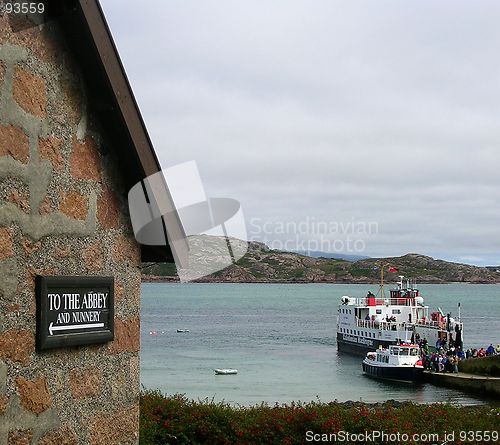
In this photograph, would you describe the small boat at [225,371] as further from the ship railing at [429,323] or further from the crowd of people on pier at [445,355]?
the ship railing at [429,323]

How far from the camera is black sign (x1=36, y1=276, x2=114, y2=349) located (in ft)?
16.1

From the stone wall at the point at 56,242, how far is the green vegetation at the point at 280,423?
646cm

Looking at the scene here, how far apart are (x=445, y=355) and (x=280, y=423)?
44491 millimetres

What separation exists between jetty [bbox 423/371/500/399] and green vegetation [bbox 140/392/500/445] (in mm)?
30183

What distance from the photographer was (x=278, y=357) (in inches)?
2726

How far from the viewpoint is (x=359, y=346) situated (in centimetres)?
6994

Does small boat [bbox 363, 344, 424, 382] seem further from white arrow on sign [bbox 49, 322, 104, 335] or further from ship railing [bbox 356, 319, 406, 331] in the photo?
white arrow on sign [bbox 49, 322, 104, 335]

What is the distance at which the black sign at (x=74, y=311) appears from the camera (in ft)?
16.1

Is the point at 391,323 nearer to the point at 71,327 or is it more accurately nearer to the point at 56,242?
the point at 71,327

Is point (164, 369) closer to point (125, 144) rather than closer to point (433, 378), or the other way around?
point (433, 378)

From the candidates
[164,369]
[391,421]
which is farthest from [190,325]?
[391,421]

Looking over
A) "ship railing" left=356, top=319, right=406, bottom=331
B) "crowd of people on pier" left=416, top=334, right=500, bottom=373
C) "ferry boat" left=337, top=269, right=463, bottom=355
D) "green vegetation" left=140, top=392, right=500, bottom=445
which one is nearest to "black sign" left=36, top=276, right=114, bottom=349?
"green vegetation" left=140, top=392, right=500, bottom=445

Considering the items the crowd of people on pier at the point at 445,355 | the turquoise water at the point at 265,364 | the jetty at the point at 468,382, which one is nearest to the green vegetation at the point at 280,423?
the turquoise water at the point at 265,364

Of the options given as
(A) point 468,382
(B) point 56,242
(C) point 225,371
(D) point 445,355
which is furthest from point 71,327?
(D) point 445,355
